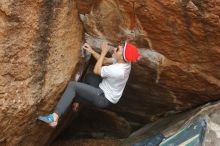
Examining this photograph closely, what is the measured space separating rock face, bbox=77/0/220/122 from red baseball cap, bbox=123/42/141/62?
0.71ft

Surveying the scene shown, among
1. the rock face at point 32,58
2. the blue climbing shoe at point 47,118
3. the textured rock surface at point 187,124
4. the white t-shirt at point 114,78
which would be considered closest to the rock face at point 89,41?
the rock face at point 32,58

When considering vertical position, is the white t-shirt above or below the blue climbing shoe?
above

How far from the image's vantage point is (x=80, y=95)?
22.5ft

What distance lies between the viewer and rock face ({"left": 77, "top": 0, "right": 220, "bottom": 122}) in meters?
6.09

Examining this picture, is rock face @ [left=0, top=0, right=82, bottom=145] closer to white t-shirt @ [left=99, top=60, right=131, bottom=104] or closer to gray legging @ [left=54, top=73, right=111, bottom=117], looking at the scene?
gray legging @ [left=54, top=73, right=111, bottom=117]

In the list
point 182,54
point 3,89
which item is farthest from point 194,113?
point 3,89

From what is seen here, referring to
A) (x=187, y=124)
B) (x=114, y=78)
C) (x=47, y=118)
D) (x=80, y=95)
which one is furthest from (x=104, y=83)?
(x=187, y=124)

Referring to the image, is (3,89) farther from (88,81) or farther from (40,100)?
(88,81)

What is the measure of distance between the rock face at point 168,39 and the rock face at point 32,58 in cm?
40

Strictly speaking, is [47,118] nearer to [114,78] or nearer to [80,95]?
[80,95]

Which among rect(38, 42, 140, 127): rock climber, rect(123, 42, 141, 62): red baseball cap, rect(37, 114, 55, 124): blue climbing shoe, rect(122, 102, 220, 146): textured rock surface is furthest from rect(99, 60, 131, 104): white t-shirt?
rect(122, 102, 220, 146): textured rock surface

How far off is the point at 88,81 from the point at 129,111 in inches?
61.1

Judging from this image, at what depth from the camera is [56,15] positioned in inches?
250

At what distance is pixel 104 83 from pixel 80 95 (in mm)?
389
